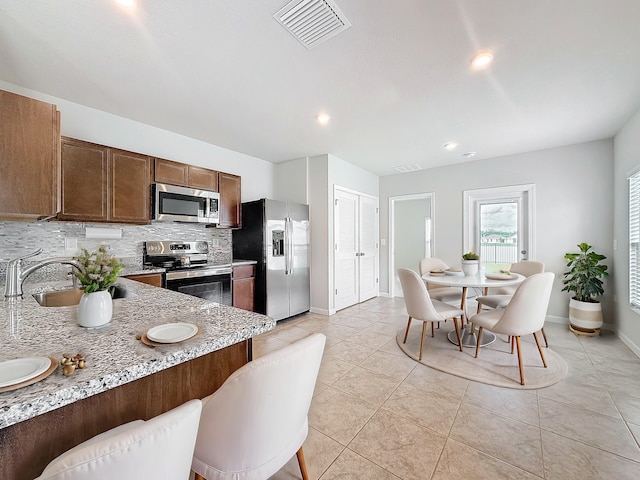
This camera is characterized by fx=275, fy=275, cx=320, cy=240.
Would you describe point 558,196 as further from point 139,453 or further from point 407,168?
point 139,453

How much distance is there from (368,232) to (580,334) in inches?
125

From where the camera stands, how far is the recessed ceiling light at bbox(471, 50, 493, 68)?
193 cm

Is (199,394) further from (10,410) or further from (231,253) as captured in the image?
(231,253)

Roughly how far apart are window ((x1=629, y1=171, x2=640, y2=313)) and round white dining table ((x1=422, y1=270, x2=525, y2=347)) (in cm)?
104

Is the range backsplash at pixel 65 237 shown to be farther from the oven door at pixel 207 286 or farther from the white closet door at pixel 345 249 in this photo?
the white closet door at pixel 345 249

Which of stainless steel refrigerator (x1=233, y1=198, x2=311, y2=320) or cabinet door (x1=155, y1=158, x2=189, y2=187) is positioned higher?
cabinet door (x1=155, y1=158, x2=189, y2=187)

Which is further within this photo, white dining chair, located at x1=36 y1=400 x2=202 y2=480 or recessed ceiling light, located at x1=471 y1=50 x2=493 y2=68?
recessed ceiling light, located at x1=471 y1=50 x2=493 y2=68

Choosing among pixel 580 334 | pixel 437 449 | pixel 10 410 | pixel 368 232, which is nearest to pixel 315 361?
pixel 10 410

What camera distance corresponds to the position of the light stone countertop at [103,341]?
2.12 feet

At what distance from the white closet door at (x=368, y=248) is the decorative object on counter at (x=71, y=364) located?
4405 mm

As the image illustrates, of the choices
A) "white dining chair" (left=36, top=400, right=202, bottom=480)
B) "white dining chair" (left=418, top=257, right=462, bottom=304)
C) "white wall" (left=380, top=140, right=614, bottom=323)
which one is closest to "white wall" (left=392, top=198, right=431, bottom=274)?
"white wall" (left=380, top=140, right=614, bottom=323)

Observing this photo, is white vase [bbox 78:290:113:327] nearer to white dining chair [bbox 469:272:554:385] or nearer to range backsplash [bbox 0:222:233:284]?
range backsplash [bbox 0:222:233:284]

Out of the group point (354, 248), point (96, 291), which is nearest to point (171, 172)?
point (96, 291)

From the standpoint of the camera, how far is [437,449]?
1555mm
